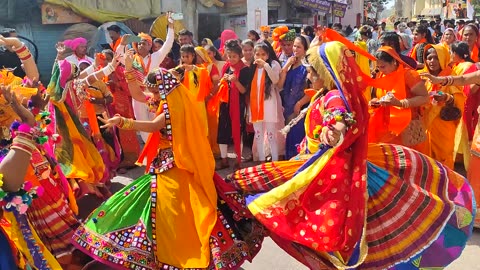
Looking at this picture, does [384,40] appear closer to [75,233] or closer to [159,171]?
[159,171]

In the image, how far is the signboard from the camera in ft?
42.8

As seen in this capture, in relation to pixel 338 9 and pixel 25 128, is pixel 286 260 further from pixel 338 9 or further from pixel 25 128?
pixel 338 9

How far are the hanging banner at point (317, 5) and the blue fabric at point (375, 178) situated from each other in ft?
63.2

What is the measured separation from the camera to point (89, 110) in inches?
214

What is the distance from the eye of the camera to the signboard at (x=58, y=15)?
13.0m

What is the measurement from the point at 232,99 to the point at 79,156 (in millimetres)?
2104

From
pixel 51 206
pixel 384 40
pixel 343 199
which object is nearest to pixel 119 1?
pixel 384 40

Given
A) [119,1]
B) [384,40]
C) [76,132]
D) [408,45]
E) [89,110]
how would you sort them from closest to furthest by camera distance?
1. [76,132]
2. [384,40]
3. [89,110]
4. [408,45]
5. [119,1]

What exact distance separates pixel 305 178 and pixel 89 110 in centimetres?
334

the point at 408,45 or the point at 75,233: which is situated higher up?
the point at 408,45

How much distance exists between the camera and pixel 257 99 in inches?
235

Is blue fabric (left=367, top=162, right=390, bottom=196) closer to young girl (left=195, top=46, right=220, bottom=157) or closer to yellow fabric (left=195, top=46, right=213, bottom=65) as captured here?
young girl (left=195, top=46, right=220, bottom=157)

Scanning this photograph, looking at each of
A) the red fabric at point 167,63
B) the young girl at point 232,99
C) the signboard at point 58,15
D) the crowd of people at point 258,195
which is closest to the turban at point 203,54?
the young girl at point 232,99

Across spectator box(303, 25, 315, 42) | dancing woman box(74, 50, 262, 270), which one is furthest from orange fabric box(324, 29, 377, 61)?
spectator box(303, 25, 315, 42)
